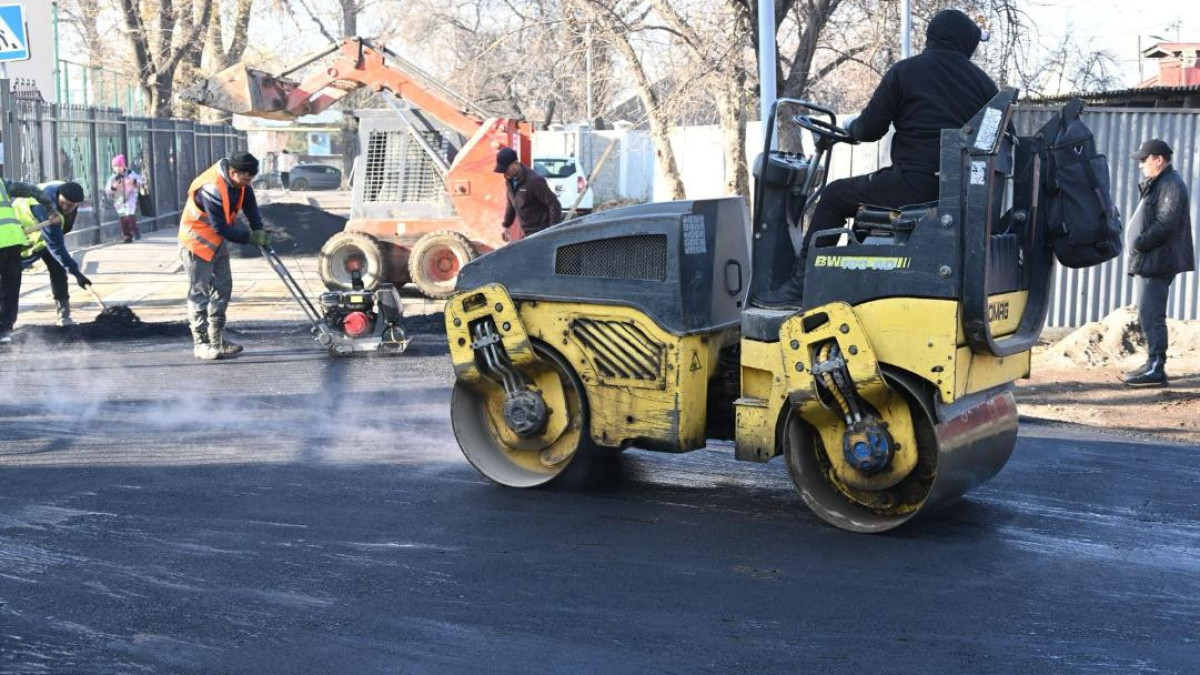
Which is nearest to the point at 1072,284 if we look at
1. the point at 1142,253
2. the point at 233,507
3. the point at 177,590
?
the point at 1142,253

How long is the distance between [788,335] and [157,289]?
488 inches

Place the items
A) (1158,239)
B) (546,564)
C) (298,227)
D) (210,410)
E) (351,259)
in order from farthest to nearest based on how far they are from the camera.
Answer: (298,227), (351,259), (1158,239), (210,410), (546,564)

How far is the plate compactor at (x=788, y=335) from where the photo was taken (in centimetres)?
550

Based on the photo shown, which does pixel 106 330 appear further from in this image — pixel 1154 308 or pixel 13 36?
pixel 1154 308

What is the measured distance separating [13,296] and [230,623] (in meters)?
7.95

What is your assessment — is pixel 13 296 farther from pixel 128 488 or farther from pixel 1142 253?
pixel 1142 253

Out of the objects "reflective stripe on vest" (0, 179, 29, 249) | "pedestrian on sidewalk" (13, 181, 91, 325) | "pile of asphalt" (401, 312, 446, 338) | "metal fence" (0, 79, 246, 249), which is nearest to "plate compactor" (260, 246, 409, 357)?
"pile of asphalt" (401, 312, 446, 338)

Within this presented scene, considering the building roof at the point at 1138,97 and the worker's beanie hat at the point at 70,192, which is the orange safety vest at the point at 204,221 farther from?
the building roof at the point at 1138,97

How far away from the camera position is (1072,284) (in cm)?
1271

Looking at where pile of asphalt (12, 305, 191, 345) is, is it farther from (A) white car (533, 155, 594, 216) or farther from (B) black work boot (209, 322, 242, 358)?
(A) white car (533, 155, 594, 216)

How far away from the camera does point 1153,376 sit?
398 inches

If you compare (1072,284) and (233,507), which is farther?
(1072,284)

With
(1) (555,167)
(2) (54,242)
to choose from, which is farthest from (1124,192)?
(1) (555,167)

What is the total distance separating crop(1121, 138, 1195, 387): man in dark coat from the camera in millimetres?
9828
